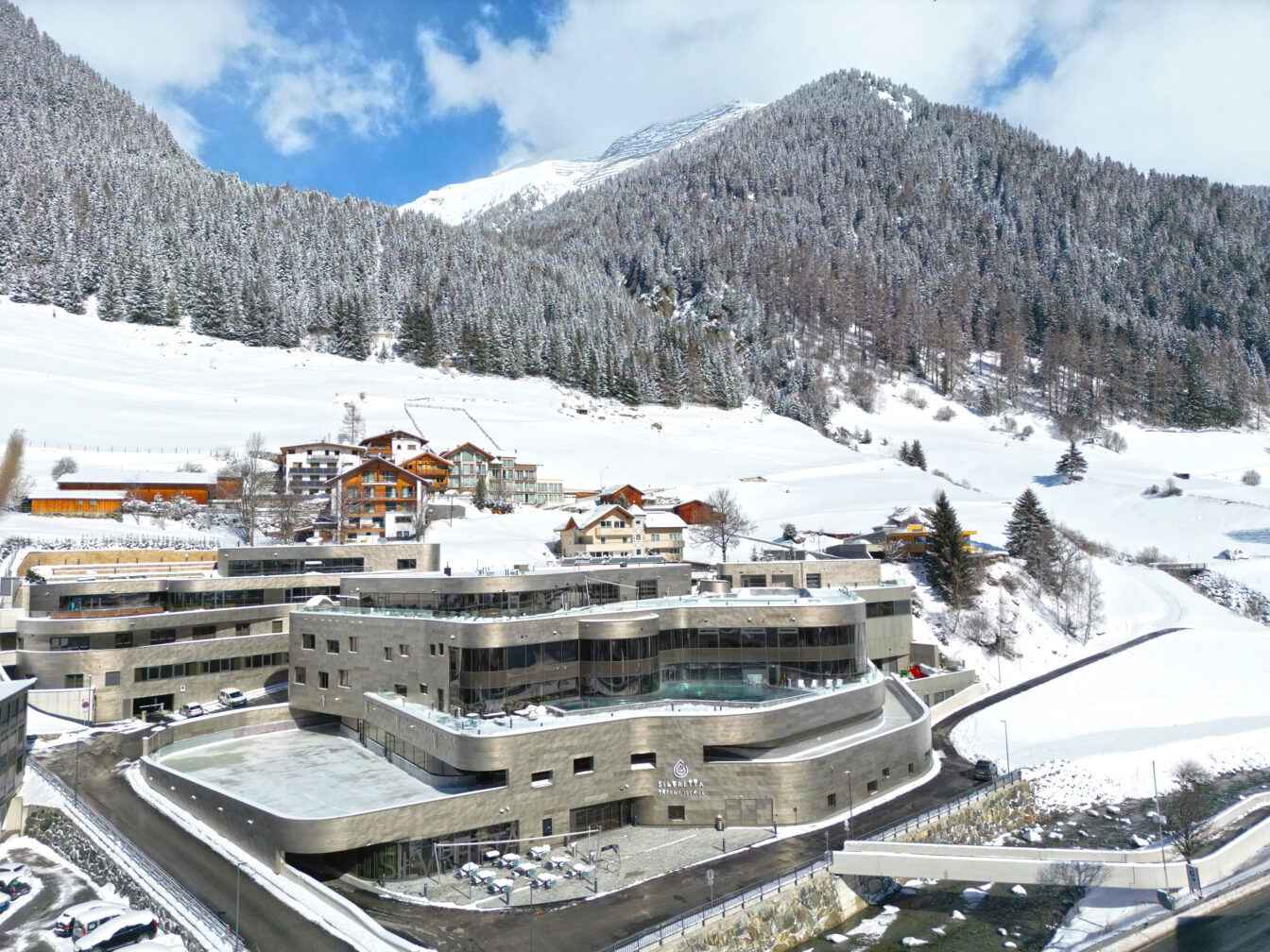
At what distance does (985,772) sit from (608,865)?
18475 millimetres

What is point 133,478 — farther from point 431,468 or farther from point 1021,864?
point 1021,864

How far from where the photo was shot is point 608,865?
2650 centimetres

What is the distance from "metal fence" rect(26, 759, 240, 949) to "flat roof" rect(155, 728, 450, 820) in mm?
3013

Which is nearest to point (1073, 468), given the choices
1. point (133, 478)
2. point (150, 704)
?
point (150, 704)

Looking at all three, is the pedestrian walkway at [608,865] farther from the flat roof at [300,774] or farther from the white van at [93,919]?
the white van at [93,919]

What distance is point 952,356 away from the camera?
514 ft

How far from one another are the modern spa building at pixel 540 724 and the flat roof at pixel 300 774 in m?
0.14

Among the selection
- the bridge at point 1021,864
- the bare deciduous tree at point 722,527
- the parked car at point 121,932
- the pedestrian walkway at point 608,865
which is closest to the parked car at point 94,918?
the parked car at point 121,932

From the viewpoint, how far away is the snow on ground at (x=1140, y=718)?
38844 millimetres

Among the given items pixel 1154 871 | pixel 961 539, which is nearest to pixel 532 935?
pixel 1154 871

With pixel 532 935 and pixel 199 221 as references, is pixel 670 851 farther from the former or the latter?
pixel 199 221

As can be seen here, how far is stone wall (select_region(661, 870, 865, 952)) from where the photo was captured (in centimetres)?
2214

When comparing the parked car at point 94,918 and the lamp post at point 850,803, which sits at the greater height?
the parked car at point 94,918

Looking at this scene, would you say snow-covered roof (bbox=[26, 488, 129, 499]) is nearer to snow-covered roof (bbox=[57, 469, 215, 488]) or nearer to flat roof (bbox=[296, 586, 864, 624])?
snow-covered roof (bbox=[57, 469, 215, 488])
